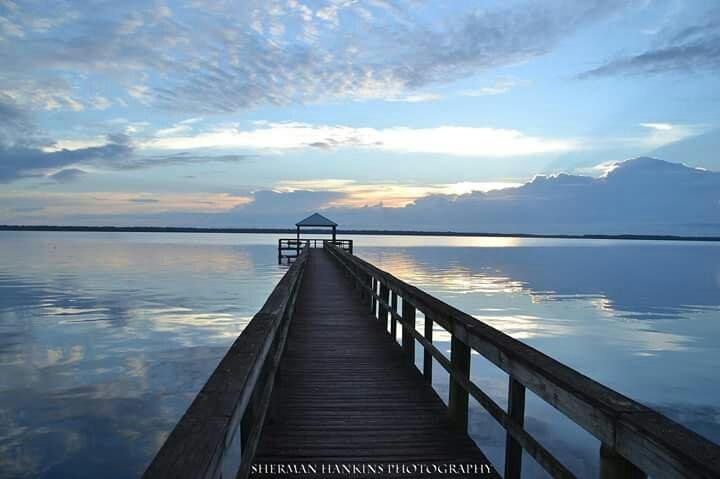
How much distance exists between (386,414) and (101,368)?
8520 mm

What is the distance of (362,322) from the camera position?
29.9 feet

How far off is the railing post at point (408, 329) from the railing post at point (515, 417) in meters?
2.94

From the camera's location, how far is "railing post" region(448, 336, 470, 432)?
3.82 meters

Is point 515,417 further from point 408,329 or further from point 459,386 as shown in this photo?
point 408,329

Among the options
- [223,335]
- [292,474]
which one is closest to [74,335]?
[223,335]

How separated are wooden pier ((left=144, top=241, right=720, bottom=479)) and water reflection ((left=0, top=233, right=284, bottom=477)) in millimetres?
1917

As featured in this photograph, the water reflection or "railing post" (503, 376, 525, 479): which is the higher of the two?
"railing post" (503, 376, 525, 479)

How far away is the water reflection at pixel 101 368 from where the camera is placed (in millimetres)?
6691

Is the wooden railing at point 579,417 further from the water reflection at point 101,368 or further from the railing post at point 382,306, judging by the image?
the water reflection at point 101,368

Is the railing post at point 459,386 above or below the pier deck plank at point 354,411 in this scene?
above

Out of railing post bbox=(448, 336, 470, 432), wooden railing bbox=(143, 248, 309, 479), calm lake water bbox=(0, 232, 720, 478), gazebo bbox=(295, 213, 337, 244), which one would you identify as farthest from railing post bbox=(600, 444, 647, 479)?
gazebo bbox=(295, 213, 337, 244)

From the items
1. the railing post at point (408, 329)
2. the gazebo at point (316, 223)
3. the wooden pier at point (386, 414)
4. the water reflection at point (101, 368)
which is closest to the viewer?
the wooden pier at point (386, 414)

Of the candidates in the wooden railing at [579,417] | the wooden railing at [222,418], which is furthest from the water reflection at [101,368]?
the wooden railing at [579,417]

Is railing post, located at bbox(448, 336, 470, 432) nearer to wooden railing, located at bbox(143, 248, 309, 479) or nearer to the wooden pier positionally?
the wooden pier
